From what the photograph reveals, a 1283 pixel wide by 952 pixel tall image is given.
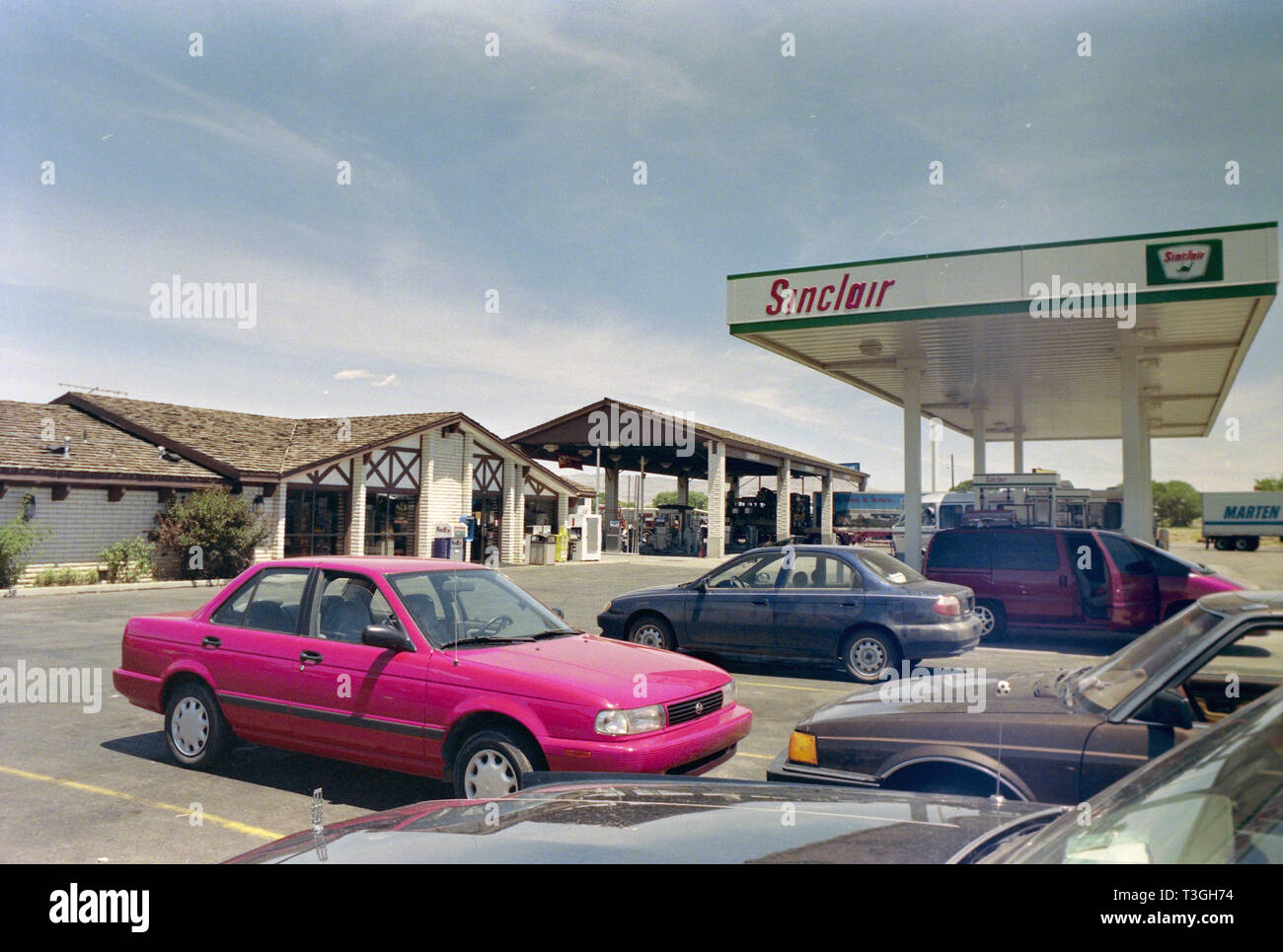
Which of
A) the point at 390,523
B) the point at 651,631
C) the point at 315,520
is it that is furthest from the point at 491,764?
the point at 390,523

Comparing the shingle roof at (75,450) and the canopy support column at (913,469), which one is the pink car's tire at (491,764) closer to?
the canopy support column at (913,469)

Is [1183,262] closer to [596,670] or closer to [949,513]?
[596,670]

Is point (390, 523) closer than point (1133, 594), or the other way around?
point (1133, 594)

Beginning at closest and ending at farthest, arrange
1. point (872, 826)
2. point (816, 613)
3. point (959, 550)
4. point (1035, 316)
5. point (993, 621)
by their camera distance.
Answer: point (872, 826)
point (816, 613)
point (993, 621)
point (959, 550)
point (1035, 316)

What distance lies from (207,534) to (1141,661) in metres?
25.9

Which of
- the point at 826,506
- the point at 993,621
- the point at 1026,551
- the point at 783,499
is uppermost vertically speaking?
the point at 783,499

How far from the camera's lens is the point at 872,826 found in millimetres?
2383

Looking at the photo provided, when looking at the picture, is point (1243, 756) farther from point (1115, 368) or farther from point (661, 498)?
point (661, 498)

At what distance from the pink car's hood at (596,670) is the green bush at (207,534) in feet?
73.8

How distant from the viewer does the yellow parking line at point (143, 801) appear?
5.15 metres

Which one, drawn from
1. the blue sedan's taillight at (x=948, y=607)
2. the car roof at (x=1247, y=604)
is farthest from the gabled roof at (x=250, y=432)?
the car roof at (x=1247, y=604)

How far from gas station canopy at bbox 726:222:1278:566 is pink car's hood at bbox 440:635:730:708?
12.7 metres

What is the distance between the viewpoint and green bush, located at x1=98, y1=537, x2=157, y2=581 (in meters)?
23.7
